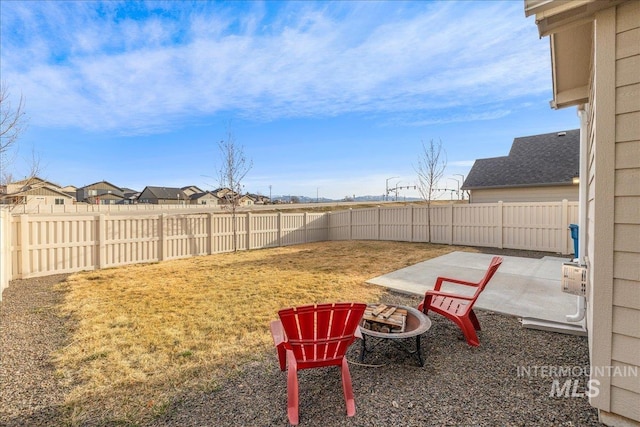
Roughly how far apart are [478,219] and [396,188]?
3586 cm

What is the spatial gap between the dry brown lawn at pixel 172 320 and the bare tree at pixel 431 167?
19.5 ft

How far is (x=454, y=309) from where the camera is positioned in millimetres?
3572

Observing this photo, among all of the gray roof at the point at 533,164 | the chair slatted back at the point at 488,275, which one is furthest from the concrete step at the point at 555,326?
the gray roof at the point at 533,164

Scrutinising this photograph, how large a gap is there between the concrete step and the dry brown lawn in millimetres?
2257

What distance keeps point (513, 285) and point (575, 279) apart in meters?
3.02

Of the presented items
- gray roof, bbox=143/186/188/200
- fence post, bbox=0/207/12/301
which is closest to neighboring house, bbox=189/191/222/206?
gray roof, bbox=143/186/188/200

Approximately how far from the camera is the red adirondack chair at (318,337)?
223cm

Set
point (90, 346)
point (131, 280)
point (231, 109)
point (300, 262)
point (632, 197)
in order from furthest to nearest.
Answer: point (231, 109) < point (300, 262) < point (131, 280) < point (90, 346) < point (632, 197)

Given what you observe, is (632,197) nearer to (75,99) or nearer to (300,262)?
(300,262)

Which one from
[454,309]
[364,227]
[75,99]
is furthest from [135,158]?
[454,309]

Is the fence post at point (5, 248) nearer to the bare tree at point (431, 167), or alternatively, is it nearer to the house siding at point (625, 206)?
the house siding at point (625, 206)

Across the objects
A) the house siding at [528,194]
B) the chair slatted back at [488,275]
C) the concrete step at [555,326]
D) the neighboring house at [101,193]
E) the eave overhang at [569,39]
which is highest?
the neighboring house at [101,193]

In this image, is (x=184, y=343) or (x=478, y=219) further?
(x=478, y=219)

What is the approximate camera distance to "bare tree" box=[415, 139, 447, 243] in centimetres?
1335
